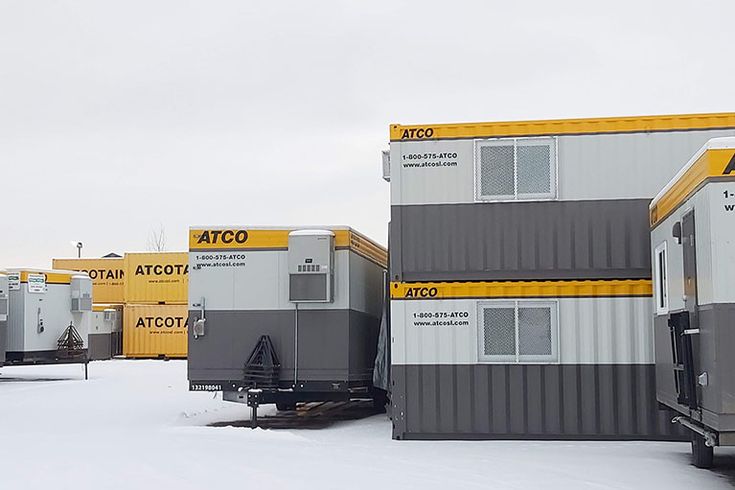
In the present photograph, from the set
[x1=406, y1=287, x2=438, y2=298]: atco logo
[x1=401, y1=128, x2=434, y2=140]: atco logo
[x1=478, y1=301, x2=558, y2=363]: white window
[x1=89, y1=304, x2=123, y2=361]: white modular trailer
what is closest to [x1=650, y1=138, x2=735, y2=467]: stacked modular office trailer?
[x1=478, y1=301, x2=558, y2=363]: white window

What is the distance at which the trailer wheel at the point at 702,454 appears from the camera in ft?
31.5

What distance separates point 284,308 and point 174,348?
68.6ft

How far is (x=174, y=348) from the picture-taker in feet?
110

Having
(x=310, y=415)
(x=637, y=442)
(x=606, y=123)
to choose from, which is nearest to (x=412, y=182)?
(x=606, y=123)

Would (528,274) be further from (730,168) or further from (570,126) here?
(730,168)

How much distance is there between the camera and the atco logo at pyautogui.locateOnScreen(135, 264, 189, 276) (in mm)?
34188

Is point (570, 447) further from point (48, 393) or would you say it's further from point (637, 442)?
point (48, 393)

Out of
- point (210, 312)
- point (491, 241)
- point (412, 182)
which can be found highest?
point (412, 182)

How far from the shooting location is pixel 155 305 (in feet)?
111

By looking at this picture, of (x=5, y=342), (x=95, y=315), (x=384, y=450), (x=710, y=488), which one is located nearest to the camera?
(x=710, y=488)

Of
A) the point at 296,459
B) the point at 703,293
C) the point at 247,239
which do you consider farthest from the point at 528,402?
the point at 247,239

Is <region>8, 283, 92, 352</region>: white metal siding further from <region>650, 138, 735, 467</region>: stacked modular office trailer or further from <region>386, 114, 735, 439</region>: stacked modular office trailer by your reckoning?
<region>650, 138, 735, 467</region>: stacked modular office trailer

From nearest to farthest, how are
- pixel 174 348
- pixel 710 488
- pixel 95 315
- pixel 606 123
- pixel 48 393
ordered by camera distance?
1. pixel 710 488
2. pixel 606 123
3. pixel 48 393
4. pixel 95 315
5. pixel 174 348

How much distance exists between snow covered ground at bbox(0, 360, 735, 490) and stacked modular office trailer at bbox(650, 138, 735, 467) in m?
0.90
